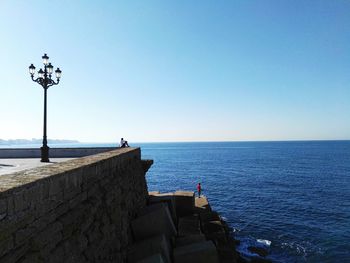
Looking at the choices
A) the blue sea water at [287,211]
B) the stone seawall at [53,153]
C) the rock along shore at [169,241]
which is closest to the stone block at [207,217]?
the rock along shore at [169,241]

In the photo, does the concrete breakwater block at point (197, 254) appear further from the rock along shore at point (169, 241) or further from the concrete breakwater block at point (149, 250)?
the concrete breakwater block at point (149, 250)

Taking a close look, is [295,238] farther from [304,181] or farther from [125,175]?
[304,181]

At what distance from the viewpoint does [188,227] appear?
43.9 feet

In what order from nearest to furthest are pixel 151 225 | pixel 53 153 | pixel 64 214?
pixel 64 214 → pixel 151 225 → pixel 53 153

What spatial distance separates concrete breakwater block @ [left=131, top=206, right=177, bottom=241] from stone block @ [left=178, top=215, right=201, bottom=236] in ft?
5.32

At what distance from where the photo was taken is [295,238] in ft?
74.0

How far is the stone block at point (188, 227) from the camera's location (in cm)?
1273

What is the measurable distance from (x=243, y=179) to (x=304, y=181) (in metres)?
9.81

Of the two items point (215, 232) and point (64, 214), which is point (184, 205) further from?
point (64, 214)

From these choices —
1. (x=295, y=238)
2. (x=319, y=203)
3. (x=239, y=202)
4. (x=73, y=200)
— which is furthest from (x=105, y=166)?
(x=319, y=203)

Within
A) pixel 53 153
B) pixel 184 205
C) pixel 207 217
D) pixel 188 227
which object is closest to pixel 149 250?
pixel 188 227

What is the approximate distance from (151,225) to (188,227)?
3.15 meters

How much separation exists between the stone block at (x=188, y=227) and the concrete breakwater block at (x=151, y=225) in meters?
1.62

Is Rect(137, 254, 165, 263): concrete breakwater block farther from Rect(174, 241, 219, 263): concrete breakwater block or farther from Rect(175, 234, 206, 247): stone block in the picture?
Rect(175, 234, 206, 247): stone block
